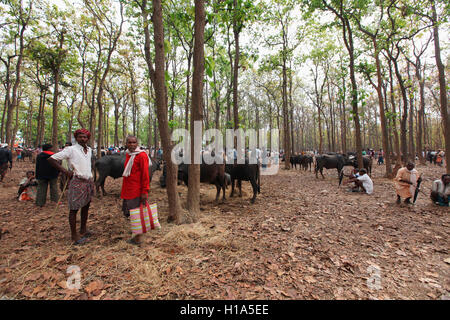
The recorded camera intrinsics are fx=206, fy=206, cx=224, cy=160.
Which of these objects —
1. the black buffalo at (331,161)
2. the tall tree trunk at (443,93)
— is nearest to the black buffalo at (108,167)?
the black buffalo at (331,161)

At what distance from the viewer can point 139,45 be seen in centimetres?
1425

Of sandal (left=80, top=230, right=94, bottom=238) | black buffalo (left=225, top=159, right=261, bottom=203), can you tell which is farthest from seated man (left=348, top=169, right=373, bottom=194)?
sandal (left=80, top=230, right=94, bottom=238)

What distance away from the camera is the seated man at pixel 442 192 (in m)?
6.05

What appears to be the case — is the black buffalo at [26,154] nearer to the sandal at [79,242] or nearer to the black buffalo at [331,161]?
the sandal at [79,242]

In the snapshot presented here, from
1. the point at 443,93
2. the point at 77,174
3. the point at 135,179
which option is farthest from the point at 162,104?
the point at 443,93

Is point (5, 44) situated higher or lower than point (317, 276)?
higher

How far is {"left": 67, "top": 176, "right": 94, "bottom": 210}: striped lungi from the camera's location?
3.45 m

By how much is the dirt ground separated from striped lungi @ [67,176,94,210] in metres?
0.76

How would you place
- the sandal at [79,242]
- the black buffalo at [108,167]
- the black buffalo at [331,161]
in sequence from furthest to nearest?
the black buffalo at [331,161] → the black buffalo at [108,167] → the sandal at [79,242]

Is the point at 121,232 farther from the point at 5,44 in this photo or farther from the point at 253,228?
the point at 5,44

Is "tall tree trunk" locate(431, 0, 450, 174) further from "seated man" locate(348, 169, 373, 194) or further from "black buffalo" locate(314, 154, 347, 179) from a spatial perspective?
"black buffalo" locate(314, 154, 347, 179)

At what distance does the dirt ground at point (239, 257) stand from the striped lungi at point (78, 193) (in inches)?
29.8
